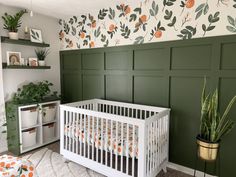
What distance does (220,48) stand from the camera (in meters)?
1.93

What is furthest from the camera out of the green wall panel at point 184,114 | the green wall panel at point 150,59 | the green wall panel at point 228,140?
the green wall panel at point 150,59

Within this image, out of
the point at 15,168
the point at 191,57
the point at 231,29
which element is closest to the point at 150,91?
the point at 191,57

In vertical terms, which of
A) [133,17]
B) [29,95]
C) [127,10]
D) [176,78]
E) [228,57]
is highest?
[127,10]

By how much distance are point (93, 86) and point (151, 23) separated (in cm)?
153

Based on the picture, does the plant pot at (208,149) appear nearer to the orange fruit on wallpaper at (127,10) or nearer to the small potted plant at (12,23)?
the orange fruit on wallpaper at (127,10)

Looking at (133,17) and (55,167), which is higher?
(133,17)

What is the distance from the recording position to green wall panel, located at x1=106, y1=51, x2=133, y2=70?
270 centimetres

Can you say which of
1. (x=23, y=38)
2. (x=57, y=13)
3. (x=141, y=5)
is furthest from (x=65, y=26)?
(x=141, y=5)

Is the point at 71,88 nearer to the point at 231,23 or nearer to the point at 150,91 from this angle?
the point at 150,91

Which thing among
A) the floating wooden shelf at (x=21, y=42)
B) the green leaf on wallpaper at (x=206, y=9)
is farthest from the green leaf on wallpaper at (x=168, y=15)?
the floating wooden shelf at (x=21, y=42)

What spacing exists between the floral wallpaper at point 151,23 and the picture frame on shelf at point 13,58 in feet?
3.30

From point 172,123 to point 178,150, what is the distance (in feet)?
1.25

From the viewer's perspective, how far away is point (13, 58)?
290 centimetres

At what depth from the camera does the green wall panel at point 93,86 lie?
3.11 metres
